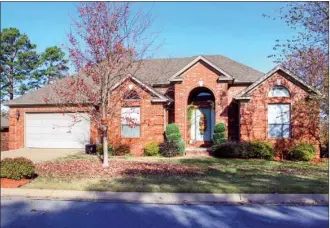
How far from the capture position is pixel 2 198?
23.8ft

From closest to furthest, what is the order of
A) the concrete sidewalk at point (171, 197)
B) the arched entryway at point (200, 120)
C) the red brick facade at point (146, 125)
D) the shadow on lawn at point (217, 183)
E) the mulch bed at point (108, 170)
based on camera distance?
the concrete sidewalk at point (171, 197)
the shadow on lawn at point (217, 183)
the mulch bed at point (108, 170)
the red brick facade at point (146, 125)
the arched entryway at point (200, 120)

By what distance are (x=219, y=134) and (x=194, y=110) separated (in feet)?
10.00

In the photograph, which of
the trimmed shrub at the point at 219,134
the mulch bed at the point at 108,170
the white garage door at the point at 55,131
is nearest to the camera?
the mulch bed at the point at 108,170

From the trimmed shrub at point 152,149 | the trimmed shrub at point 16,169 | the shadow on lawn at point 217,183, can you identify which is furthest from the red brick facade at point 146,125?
the trimmed shrub at point 16,169

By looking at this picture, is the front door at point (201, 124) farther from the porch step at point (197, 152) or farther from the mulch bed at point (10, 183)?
the mulch bed at point (10, 183)

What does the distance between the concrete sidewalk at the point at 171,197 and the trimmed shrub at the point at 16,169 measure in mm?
496

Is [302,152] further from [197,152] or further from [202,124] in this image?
[202,124]

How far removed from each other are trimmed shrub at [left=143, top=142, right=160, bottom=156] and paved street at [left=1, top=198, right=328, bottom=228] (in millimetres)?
9961

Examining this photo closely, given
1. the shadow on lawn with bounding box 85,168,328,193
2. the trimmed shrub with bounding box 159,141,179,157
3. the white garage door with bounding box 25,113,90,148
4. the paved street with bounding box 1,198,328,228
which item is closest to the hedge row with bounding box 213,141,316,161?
the trimmed shrub with bounding box 159,141,179,157

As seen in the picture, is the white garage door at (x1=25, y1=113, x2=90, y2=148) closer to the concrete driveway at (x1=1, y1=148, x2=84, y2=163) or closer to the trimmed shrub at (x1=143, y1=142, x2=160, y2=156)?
the concrete driveway at (x1=1, y1=148, x2=84, y2=163)

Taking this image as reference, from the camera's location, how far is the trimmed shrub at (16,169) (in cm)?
823

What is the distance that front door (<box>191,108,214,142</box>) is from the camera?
20.0 meters

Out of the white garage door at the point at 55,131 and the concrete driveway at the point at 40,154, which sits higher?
the white garage door at the point at 55,131

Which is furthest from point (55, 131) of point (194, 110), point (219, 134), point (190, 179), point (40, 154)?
point (190, 179)
